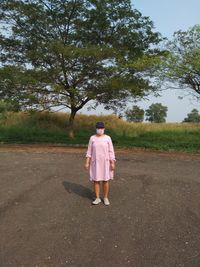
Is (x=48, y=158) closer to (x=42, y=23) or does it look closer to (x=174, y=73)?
(x=174, y=73)

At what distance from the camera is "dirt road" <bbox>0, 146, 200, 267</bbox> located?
5.29m

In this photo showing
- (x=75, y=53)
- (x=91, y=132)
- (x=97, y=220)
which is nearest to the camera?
(x=97, y=220)

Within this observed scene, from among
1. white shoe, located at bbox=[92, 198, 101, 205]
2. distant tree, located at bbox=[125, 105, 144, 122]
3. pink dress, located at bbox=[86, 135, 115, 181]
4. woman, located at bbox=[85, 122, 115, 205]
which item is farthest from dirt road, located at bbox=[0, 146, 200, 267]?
distant tree, located at bbox=[125, 105, 144, 122]

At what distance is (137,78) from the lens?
20312 mm

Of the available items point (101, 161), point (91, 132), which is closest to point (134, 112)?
point (91, 132)

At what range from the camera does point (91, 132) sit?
2480 cm

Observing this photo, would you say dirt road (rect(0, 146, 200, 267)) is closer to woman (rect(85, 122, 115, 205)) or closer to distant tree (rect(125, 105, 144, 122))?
woman (rect(85, 122, 115, 205))

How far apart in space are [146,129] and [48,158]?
13.7 m

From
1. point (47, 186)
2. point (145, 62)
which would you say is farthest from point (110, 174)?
point (145, 62)

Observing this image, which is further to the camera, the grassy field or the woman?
the grassy field

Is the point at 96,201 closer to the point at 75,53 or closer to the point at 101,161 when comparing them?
the point at 101,161

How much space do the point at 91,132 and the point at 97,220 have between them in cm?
1828

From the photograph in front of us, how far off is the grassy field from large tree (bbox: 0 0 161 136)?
2.25 metres

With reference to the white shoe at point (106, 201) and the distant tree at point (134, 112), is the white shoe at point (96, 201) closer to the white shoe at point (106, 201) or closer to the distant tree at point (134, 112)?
the white shoe at point (106, 201)
